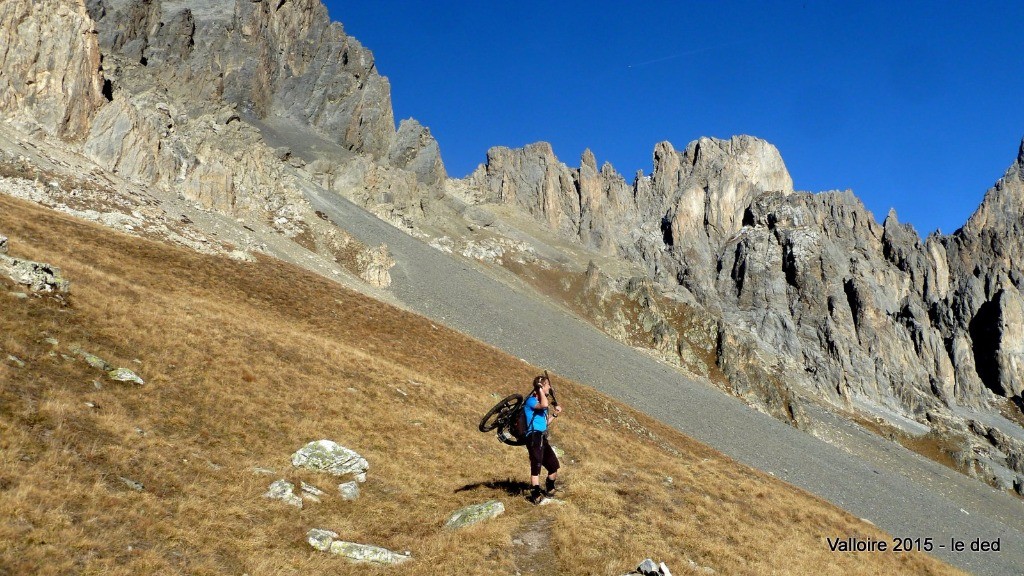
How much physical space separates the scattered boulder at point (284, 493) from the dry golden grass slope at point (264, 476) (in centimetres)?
27

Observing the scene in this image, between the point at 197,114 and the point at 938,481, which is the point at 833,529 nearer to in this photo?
the point at 938,481

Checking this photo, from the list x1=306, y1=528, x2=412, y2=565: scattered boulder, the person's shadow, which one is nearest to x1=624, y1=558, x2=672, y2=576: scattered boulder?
x1=306, y1=528, x2=412, y2=565: scattered boulder

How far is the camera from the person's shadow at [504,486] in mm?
15227

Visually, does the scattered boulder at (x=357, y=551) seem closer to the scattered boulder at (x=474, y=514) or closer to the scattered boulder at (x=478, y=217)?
the scattered boulder at (x=474, y=514)

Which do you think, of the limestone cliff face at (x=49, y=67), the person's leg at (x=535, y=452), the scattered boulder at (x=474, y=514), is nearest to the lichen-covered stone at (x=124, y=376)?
the scattered boulder at (x=474, y=514)

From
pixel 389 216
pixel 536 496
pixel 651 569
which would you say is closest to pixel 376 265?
pixel 389 216

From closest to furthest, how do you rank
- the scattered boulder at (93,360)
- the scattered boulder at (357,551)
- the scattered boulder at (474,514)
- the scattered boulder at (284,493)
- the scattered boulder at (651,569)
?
1. the scattered boulder at (357,551)
2. the scattered boulder at (651,569)
3. the scattered boulder at (284,493)
4. the scattered boulder at (474,514)
5. the scattered boulder at (93,360)

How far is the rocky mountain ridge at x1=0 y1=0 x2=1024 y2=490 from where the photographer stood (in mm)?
54344

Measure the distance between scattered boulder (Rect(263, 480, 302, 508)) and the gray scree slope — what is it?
40.6 meters

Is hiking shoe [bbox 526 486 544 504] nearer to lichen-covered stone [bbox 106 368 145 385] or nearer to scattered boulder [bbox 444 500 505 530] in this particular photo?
scattered boulder [bbox 444 500 505 530]


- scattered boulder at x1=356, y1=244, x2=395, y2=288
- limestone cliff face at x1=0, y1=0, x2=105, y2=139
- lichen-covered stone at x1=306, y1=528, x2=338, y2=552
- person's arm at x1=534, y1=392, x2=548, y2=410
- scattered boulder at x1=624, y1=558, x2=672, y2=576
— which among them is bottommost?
lichen-covered stone at x1=306, y1=528, x2=338, y2=552

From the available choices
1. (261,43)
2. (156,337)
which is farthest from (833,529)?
(261,43)

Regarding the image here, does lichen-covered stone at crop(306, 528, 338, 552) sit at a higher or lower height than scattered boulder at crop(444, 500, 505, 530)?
lower

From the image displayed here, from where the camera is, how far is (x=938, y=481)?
8256 cm
